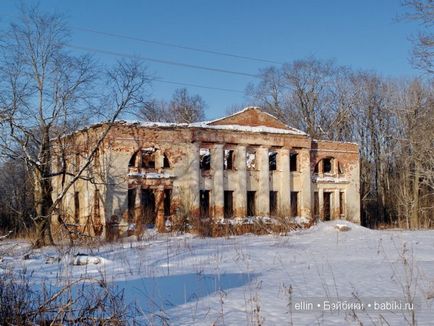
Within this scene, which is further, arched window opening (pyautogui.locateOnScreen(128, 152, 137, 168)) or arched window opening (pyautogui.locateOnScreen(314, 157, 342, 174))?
arched window opening (pyautogui.locateOnScreen(314, 157, 342, 174))

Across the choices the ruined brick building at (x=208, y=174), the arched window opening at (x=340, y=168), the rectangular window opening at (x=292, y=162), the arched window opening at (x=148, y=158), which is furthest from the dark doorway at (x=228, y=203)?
the arched window opening at (x=340, y=168)

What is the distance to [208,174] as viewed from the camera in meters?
25.9

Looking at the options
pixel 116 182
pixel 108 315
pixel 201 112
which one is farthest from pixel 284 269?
pixel 201 112

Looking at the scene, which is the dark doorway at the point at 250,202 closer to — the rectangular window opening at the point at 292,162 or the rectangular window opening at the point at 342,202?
the rectangular window opening at the point at 292,162

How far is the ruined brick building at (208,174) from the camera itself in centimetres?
2319

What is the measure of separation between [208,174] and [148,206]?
365 centimetres

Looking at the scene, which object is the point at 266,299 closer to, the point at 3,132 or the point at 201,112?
the point at 3,132

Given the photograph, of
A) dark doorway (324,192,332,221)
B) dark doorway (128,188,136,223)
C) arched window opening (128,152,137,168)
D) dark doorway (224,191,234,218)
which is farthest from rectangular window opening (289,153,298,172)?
dark doorway (128,188,136,223)

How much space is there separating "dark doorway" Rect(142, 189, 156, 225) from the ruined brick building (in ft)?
0.16

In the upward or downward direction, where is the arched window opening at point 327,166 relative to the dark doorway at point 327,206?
upward

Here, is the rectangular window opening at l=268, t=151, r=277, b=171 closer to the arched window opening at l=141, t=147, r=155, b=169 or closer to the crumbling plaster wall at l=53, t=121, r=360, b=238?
the crumbling plaster wall at l=53, t=121, r=360, b=238

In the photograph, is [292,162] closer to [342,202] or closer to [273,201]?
[273,201]

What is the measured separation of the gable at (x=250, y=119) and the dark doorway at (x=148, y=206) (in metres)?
5.12

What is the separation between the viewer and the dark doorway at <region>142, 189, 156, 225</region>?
77.9 feet
